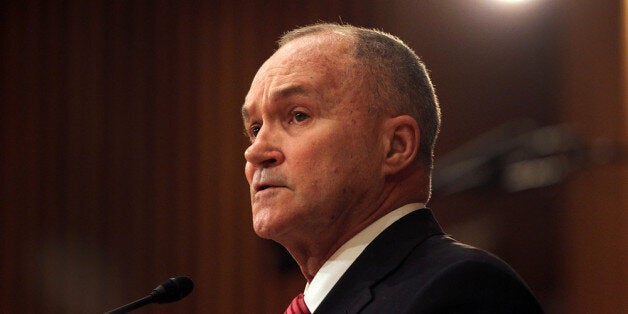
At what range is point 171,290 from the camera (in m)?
1.74

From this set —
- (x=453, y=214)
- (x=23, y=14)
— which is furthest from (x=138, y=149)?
(x=453, y=214)

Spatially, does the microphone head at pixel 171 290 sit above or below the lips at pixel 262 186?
below

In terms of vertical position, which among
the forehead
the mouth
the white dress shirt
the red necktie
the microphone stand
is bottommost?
the red necktie

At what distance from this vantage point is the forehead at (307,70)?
1627 mm

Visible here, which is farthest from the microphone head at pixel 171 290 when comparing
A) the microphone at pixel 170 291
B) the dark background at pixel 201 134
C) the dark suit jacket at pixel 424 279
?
the dark background at pixel 201 134

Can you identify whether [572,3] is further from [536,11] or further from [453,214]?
[453,214]

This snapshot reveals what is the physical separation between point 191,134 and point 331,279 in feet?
8.70

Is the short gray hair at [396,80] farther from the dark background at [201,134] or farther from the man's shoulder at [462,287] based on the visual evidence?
the dark background at [201,134]

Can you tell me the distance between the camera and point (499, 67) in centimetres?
412

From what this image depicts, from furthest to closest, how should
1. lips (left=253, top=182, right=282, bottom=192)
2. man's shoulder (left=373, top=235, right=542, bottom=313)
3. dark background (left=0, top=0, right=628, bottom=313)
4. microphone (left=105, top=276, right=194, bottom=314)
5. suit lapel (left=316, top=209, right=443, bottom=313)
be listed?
1. dark background (left=0, top=0, right=628, bottom=313)
2. microphone (left=105, top=276, right=194, bottom=314)
3. lips (left=253, top=182, right=282, bottom=192)
4. suit lapel (left=316, top=209, right=443, bottom=313)
5. man's shoulder (left=373, top=235, right=542, bottom=313)

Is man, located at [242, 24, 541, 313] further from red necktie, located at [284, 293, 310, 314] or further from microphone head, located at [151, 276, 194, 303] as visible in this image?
microphone head, located at [151, 276, 194, 303]

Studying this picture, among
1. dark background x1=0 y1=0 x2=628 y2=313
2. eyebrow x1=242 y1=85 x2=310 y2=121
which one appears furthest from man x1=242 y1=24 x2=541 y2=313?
dark background x1=0 y1=0 x2=628 y2=313

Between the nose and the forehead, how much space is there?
95 millimetres

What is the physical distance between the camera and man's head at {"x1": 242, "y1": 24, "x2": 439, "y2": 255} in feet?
5.14
